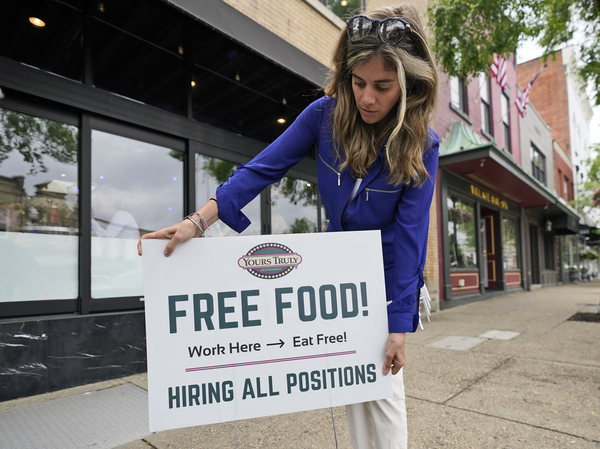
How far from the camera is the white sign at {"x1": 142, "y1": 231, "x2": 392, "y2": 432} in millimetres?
1430

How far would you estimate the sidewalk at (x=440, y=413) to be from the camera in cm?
265

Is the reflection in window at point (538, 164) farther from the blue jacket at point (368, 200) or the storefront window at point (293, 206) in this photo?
the blue jacket at point (368, 200)

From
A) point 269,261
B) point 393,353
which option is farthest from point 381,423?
point 269,261

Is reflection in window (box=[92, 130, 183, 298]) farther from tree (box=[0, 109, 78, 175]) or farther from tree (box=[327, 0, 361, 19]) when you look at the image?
tree (box=[327, 0, 361, 19])

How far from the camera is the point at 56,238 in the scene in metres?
4.04

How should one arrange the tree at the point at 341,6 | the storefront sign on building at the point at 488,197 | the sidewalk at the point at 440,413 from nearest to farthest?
the sidewalk at the point at 440,413, the tree at the point at 341,6, the storefront sign on building at the point at 488,197

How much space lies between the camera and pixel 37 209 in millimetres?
4000

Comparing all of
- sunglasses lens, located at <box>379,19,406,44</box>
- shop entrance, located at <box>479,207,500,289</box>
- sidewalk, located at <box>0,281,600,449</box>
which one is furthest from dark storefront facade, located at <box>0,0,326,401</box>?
shop entrance, located at <box>479,207,500,289</box>

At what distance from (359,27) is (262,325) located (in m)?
1.20

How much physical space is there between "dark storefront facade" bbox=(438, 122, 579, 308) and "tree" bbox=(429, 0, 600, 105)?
7.69 feet

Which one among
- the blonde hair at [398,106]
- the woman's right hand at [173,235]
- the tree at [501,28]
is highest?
the tree at [501,28]

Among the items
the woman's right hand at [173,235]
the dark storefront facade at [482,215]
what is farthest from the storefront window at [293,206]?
the woman's right hand at [173,235]

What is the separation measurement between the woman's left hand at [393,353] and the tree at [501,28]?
6.34 m

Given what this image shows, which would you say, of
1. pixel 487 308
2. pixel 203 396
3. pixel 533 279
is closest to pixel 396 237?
pixel 203 396
